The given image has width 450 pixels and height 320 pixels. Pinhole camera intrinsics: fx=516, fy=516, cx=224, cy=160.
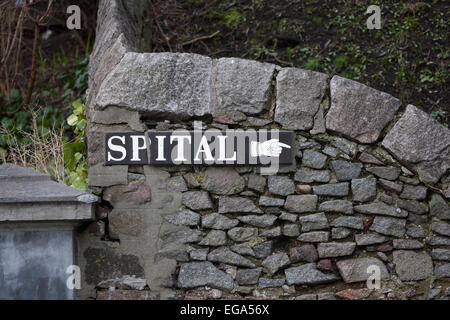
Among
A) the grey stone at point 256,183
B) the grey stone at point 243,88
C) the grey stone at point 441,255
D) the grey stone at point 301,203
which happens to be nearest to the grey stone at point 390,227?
the grey stone at point 441,255

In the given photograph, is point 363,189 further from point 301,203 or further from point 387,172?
point 301,203

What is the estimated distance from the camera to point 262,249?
3279 millimetres

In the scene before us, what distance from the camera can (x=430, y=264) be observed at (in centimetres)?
329

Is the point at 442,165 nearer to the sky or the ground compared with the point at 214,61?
nearer to the ground

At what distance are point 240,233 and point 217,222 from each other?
16 cm

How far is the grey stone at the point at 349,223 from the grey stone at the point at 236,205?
49cm

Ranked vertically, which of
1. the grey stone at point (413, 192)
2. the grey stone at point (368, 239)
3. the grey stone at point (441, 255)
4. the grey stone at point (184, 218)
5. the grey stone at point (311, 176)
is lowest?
the grey stone at point (441, 255)

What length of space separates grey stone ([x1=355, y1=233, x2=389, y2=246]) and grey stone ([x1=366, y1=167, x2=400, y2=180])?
379mm

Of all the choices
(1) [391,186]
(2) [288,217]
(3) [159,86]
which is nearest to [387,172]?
(1) [391,186]

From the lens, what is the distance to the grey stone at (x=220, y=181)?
330 cm

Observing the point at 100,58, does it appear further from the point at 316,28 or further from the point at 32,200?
the point at 316,28

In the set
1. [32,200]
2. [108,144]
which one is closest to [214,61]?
[108,144]

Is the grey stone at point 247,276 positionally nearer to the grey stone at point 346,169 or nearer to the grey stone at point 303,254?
the grey stone at point 303,254
